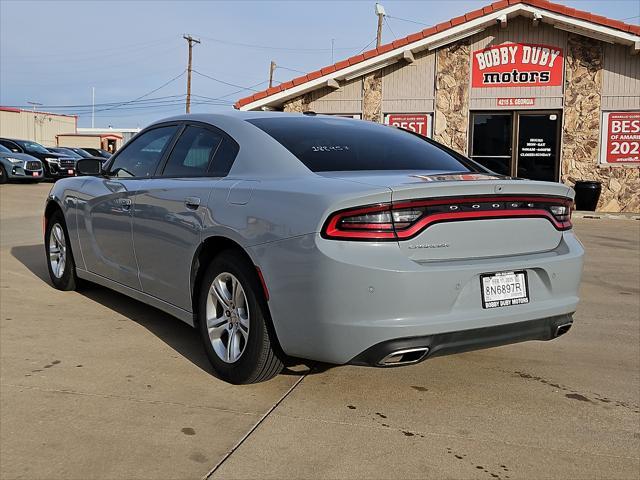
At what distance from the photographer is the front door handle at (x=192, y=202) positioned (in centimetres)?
407

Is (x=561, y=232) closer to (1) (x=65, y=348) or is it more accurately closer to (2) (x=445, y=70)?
(1) (x=65, y=348)

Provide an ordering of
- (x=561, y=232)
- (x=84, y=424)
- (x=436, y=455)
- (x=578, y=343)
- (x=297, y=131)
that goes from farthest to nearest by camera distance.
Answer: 1. (x=578, y=343)
2. (x=297, y=131)
3. (x=561, y=232)
4. (x=84, y=424)
5. (x=436, y=455)

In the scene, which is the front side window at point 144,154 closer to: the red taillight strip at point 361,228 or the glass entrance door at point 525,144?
the red taillight strip at point 361,228

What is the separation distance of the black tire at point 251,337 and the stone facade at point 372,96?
15.4 m

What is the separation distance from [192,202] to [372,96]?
15.3 metres

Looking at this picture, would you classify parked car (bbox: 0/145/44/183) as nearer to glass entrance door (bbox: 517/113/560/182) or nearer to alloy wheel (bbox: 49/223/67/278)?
glass entrance door (bbox: 517/113/560/182)

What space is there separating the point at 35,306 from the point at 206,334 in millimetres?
2408

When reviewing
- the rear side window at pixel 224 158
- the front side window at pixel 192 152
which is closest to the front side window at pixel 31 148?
the front side window at pixel 192 152

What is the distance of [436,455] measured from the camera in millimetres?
3047

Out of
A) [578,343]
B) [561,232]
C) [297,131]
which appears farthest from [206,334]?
[578,343]

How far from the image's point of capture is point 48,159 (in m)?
25.5

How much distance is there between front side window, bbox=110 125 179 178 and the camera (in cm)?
491

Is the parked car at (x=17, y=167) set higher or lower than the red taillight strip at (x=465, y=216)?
higher

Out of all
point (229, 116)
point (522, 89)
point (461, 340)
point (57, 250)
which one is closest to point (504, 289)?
point (461, 340)
